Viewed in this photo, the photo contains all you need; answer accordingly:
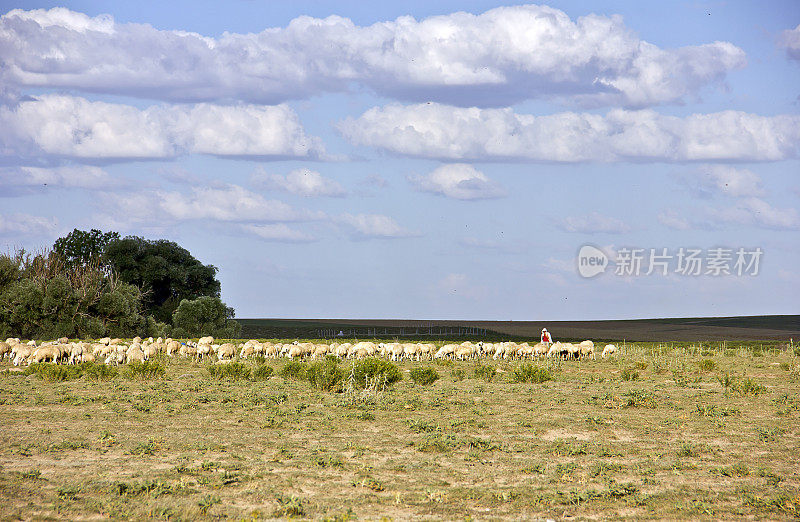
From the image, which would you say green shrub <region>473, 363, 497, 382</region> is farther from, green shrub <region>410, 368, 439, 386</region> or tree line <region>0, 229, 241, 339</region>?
tree line <region>0, 229, 241, 339</region>

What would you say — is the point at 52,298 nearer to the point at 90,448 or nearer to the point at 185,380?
the point at 185,380

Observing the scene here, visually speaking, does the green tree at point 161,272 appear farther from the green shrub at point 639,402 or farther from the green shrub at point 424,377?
the green shrub at point 639,402

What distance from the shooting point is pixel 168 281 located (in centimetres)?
7575

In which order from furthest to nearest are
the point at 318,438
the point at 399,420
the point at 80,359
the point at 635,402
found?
the point at 80,359
the point at 635,402
the point at 399,420
the point at 318,438

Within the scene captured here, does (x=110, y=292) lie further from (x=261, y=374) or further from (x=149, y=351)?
(x=261, y=374)

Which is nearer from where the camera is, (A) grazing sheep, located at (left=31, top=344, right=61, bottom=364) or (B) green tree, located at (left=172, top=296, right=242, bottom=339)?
(A) grazing sheep, located at (left=31, top=344, right=61, bottom=364)

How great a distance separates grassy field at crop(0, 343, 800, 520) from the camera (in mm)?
11195

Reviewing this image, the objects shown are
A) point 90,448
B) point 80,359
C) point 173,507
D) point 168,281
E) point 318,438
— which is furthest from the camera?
point 168,281

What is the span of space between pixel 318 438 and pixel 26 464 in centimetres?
543

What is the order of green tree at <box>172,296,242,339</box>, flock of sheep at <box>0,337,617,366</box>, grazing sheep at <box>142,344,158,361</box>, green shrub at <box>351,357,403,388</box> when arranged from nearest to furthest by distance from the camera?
1. green shrub at <box>351,357,403,388</box>
2. grazing sheep at <box>142,344,158,361</box>
3. flock of sheep at <box>0,337,617,366</box>
4. green tree at <box>172,296,242,339</box>

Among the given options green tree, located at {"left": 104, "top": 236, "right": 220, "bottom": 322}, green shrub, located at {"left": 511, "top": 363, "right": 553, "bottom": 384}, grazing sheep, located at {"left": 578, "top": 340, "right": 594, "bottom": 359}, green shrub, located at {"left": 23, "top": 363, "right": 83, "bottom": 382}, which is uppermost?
green tree, located at {"left": 104, "top": 236, "right": 220, "bottom": 322}

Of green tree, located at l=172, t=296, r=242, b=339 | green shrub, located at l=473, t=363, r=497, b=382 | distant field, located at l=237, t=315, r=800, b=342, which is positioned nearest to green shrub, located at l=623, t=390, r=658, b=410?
green shrub, located at l=473, t=363, r=497, b=382

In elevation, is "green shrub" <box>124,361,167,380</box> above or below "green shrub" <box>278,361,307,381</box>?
below

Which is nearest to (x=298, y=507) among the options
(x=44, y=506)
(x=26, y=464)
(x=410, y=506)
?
(x=410, y=506)
